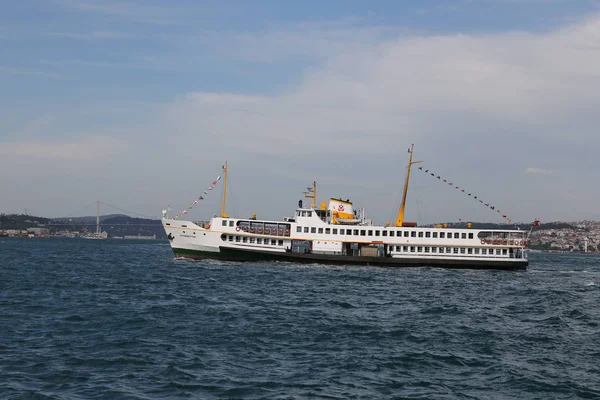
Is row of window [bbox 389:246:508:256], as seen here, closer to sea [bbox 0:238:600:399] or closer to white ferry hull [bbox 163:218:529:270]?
white ferry hull [bbox 163:218:529:270]

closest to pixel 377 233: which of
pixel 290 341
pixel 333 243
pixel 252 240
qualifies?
pixel 333 243

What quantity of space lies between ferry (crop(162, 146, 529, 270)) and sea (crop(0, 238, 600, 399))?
1825cm

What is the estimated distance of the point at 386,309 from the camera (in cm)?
3331

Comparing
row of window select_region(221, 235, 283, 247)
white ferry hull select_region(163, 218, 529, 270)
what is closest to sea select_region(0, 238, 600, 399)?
white ferry hull select_region(163, 218, 529, 270)

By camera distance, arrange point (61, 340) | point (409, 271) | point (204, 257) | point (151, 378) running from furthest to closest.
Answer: point (204, 257)
point (409, 271)
point (61, 340)
point (151, 378)

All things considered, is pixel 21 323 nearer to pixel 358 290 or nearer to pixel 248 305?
pixel 248 305

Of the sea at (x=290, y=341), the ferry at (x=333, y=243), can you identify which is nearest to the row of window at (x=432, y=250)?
the ferry at (x=333, y=243)

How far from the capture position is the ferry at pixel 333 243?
6294cm

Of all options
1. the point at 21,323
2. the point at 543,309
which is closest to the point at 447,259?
the point at 543,309

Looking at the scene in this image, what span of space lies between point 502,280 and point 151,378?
140 ft

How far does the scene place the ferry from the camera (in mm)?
62938

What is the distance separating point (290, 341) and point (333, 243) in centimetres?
4009

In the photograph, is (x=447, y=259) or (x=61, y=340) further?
(x=447, y=259)

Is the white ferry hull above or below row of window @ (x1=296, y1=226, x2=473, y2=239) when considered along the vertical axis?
below
